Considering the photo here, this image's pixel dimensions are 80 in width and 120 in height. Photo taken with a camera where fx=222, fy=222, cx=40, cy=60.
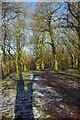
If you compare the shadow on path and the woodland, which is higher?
the woodland

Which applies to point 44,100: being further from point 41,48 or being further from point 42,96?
point 41,48

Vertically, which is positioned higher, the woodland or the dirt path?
the woodland

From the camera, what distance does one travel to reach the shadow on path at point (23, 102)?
11.3ft

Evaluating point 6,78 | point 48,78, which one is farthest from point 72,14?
point 6,78

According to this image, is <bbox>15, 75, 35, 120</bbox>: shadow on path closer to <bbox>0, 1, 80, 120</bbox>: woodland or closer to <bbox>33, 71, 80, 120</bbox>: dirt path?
<bbox>0, 1, 80, 120</bbox>: woodland

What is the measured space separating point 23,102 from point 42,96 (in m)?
0.33

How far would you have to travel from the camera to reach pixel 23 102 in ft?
11.8

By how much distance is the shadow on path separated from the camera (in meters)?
3.43

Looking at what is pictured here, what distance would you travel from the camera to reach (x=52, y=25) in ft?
13.2

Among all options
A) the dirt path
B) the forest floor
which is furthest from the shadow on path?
the dirt path

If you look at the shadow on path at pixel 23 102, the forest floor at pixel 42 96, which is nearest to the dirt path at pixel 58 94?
the forest floor at pixel 42 96

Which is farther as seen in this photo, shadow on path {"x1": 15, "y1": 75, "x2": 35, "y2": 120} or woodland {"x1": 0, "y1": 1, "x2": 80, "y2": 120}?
woodland {"x1": 0, "y1": 1, "x2": 80, "y2": 120}

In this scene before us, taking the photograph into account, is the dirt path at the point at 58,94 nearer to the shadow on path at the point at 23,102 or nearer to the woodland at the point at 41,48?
the woodland at the point at 41,48

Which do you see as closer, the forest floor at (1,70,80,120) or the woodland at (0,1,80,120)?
the forest floor at (1,70,80,120)
